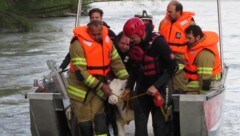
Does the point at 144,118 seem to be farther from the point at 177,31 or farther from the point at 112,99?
the point at 177,31

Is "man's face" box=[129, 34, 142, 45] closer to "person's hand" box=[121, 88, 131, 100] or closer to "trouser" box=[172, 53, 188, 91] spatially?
"person's hand" box=[121, 88, 131, 100]

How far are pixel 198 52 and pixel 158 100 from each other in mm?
937

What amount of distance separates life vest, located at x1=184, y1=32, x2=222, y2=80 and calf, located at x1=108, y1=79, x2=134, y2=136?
81 cm

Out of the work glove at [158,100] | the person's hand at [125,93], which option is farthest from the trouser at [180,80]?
the work glove at [158,100]

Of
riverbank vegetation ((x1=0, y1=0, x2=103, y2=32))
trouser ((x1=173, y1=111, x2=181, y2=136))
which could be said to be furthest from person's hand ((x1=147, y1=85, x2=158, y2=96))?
riverbank vegetation ((x1=0, y1=0, x2=103, y2=32))

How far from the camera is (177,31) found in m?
6.63

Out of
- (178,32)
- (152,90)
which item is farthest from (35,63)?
(152,90)

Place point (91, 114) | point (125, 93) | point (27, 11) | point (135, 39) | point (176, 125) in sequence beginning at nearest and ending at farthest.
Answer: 1. point (135, 39)
2. point (91, 114)
3. point (125, 93)
4. point (176, 125)
5. point (27, 11)

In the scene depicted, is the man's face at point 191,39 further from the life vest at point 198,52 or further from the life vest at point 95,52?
the life vest at point 95,52

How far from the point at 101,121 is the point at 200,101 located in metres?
0.95

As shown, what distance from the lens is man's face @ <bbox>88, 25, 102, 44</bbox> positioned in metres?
5.55

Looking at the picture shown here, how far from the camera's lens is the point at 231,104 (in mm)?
10797

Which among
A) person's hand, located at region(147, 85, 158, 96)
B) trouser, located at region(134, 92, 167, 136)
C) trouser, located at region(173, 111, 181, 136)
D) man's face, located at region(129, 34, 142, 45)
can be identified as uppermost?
man's face, located at region(129, 34, 142, 45)

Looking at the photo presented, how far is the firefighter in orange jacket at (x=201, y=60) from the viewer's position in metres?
6.24
